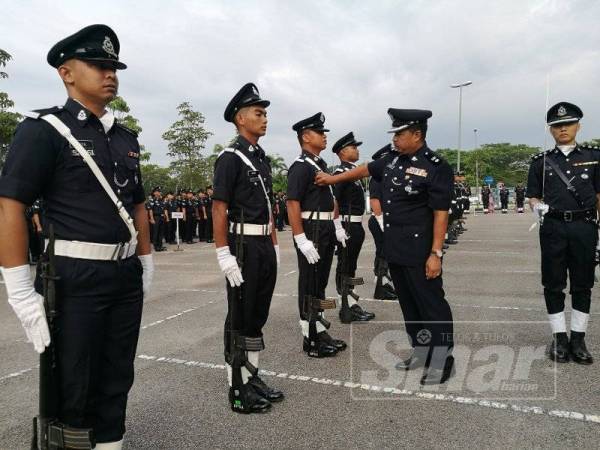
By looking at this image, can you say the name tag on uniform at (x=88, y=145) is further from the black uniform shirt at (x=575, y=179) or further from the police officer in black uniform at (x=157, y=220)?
the police officer in black uniform at (x=157, y=220)

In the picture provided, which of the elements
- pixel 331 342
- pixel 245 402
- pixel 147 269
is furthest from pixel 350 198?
pixel 147 269

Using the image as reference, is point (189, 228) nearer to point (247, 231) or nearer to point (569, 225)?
point (247, 231)

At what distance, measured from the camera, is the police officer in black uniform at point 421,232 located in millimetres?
3953

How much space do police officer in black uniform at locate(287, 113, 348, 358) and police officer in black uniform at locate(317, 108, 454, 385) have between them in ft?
2.76

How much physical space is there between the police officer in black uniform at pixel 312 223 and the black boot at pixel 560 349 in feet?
6.49

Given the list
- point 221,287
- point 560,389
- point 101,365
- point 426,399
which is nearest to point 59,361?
point 101,365

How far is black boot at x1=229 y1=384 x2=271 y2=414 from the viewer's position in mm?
3422

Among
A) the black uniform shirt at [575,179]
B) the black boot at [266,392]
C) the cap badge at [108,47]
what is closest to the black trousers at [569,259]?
the black uniform shirt at [575,179]

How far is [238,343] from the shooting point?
11.4 ft

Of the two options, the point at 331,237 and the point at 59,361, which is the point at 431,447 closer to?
the point at 59,361

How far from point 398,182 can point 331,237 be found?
116cm

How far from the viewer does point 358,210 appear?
6.29 meters

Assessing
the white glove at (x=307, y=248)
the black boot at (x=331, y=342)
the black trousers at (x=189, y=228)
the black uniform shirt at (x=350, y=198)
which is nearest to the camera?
the white glove at (x=307, y=248)

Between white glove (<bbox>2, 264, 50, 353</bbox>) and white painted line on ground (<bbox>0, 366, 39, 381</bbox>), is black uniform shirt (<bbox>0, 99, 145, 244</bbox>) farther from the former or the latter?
white painted line on ground (<bbox>0, 366, 39, 381</bbox>)
